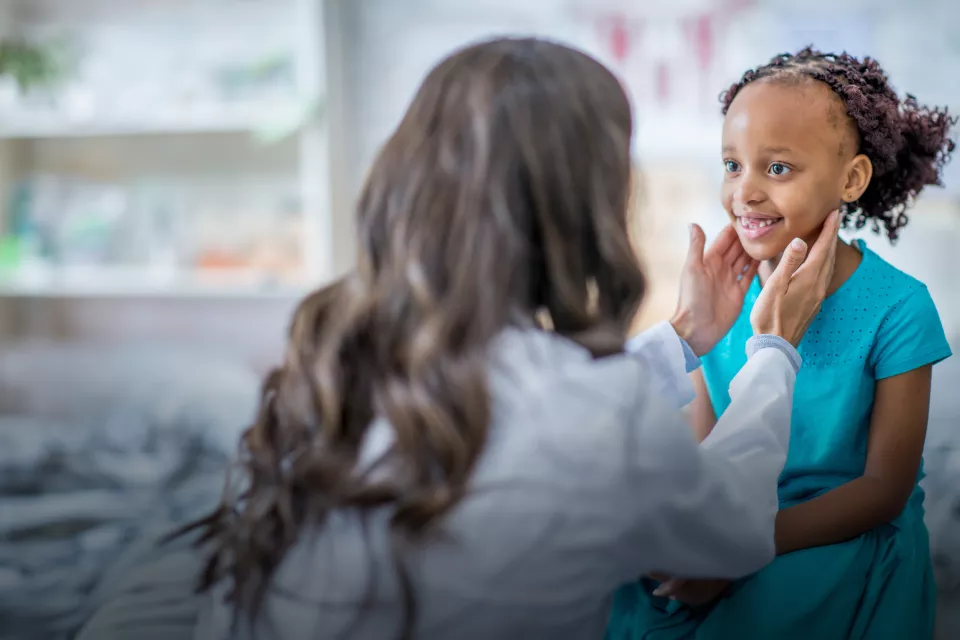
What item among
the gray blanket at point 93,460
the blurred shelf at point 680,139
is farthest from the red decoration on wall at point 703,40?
the gray blanket at point 93,460

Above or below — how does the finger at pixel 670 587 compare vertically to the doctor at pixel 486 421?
below

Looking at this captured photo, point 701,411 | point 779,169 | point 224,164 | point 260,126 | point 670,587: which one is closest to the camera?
point 670,587

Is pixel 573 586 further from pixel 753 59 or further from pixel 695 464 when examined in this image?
pixel 753 59

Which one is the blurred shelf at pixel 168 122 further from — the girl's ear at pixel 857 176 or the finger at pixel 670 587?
the finger at pixel 670 587

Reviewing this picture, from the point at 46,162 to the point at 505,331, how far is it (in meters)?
1.89

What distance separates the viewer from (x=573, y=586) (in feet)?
1.92

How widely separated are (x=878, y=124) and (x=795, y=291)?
0.71ft

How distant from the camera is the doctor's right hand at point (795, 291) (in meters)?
0.77

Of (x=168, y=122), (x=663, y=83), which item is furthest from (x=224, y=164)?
(x=663, y=83)

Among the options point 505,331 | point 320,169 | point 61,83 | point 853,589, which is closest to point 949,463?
point 853,589

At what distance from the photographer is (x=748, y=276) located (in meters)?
0.90

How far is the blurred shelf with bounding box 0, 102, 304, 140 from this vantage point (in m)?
1.78

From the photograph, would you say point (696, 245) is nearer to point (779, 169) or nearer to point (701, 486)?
point (779, 169)

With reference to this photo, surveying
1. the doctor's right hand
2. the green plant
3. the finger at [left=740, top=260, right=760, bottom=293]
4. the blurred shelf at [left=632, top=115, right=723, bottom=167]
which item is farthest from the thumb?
the green plant
